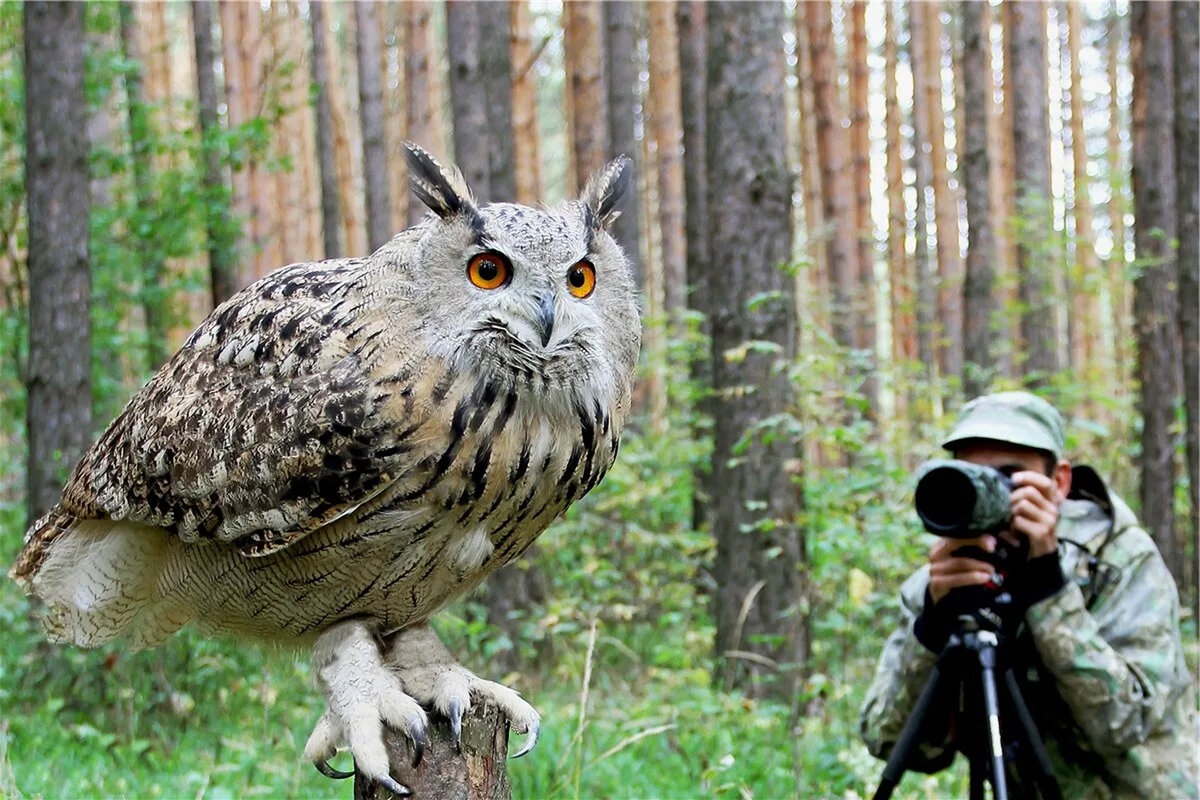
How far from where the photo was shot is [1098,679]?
2756 mm

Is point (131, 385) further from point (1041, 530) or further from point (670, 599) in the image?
point (1041, 530)

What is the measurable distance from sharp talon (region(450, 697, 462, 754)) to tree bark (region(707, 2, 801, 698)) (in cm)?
269

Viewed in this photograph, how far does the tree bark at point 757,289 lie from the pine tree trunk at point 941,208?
10008 mm

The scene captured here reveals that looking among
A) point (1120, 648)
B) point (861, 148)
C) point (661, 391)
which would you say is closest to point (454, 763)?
point (1120, 648)

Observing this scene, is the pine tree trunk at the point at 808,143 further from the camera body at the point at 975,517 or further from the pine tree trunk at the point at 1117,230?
the camera body at the point at 975,517

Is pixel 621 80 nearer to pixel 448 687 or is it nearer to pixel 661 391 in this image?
pixel 661 391

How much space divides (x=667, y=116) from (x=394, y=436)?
1180 cm

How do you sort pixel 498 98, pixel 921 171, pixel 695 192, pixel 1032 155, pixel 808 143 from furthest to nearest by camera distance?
pixel 921 171
pixel 808 143
pixel 1032 155
pixel 695 192
pixel 498 98

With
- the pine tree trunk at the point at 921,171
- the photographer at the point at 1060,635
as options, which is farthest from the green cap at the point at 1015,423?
the pine tree trunk at the point at 921,171

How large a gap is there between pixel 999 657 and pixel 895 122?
56.5ft

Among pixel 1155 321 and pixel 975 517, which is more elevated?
pixel 1155 321

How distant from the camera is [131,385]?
8.01 m

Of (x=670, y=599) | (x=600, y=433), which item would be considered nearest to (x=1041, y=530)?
(x=600, y=433)

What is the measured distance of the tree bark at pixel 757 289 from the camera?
463cm
